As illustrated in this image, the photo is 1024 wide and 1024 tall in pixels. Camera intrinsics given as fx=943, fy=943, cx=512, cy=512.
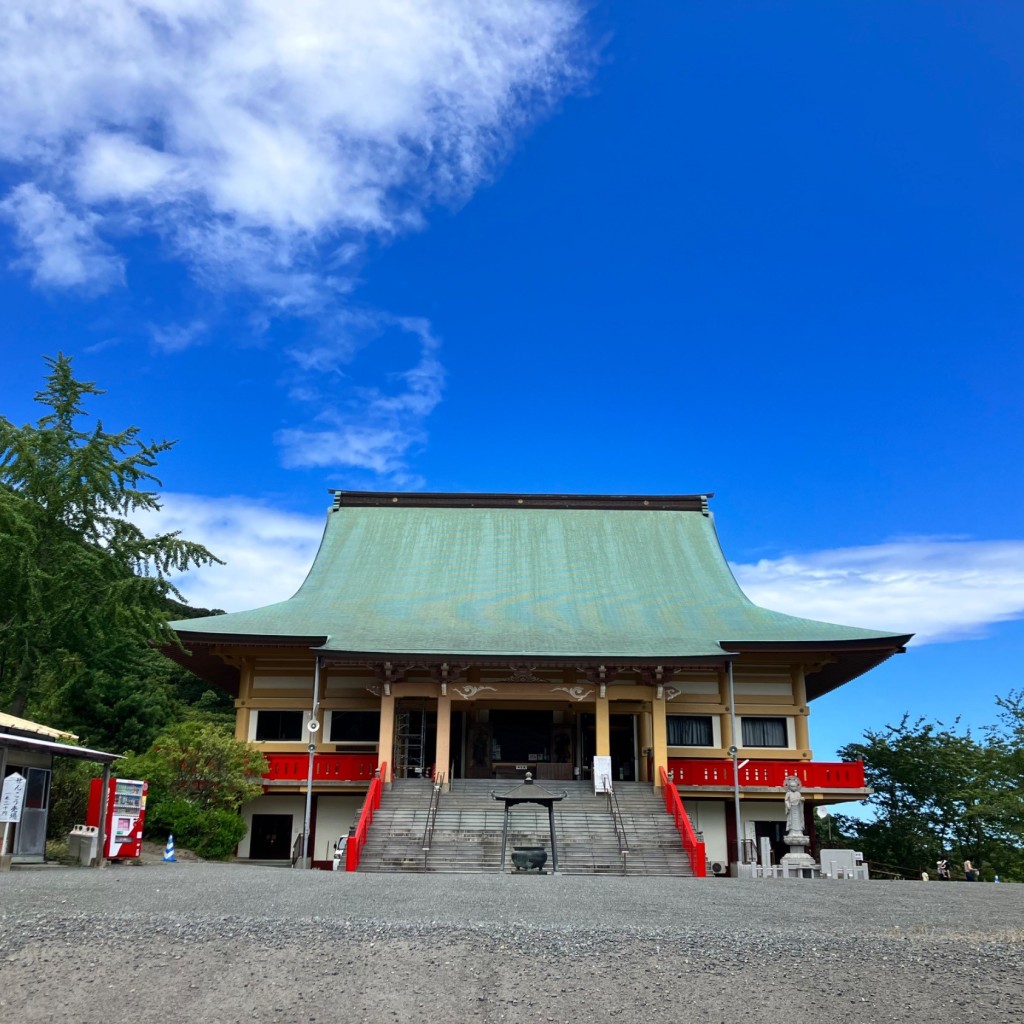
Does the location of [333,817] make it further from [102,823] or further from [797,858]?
[797,858]

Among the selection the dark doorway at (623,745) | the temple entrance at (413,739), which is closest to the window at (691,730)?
the dark doorway at (623,745)

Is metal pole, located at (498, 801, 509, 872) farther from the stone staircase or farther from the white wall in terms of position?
the white wall

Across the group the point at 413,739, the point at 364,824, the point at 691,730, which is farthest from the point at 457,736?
the point at 364,824

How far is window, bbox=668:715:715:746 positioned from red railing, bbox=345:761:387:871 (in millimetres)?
8751

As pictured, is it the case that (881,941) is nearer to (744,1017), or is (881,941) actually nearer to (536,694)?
(744,1017)

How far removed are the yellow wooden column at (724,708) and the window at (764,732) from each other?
2.15ft

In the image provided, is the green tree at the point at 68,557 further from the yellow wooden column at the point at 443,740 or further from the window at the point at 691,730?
the window at the point at 691,730

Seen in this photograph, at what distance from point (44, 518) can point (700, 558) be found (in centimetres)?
2027

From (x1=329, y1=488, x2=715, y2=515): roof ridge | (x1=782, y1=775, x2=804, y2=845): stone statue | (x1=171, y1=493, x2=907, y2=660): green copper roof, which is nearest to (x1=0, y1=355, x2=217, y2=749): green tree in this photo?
(x1=171, y1=493, x2=907, y2=660): green copper roof

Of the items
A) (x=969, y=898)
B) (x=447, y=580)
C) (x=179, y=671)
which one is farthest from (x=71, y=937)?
(x=179, y=671)

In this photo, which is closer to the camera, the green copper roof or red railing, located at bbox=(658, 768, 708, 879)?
red railing, located at bbox=(658, 768, 708, 879)

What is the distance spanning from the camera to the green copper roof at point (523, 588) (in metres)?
25.3

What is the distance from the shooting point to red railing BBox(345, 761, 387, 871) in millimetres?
19391

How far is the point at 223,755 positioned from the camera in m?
22.8
